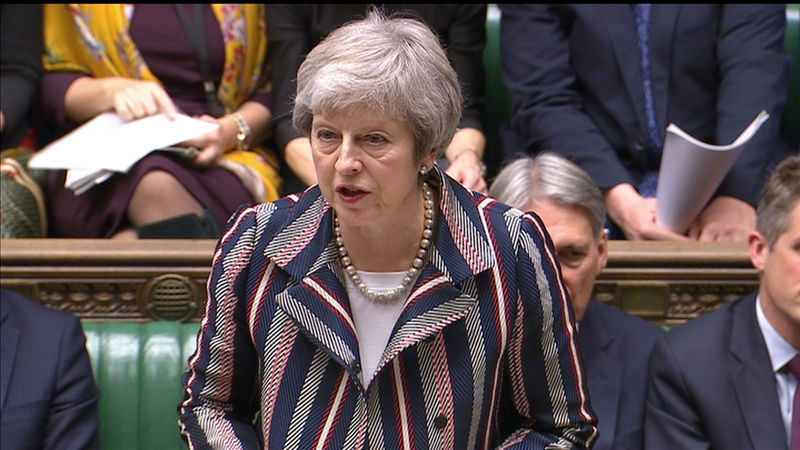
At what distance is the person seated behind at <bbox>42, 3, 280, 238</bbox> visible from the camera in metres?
2.23

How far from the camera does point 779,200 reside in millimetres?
1811

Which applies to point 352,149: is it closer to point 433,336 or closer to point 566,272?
point 433,336

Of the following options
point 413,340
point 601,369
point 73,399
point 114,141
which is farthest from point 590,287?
point 114,141

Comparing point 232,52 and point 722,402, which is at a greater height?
point 232,52

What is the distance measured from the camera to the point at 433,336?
1283 mm

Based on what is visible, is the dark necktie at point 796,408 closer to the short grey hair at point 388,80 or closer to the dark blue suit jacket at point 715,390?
the dark blue suit jacket at point 715,390

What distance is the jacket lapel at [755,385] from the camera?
68.4 inches

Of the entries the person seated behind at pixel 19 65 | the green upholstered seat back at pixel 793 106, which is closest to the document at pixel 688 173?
the green upholstered seat back at pixel 793 106

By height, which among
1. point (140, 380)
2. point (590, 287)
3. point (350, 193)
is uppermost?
point (350, 193)

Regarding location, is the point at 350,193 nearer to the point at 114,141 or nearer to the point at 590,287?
the point at 590,287

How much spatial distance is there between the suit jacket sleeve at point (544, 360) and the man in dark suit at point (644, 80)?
1.01m

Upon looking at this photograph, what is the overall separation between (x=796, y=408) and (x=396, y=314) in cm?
76

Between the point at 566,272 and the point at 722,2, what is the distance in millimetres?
946

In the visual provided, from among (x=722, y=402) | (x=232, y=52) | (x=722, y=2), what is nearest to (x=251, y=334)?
(x=722, y=402)
